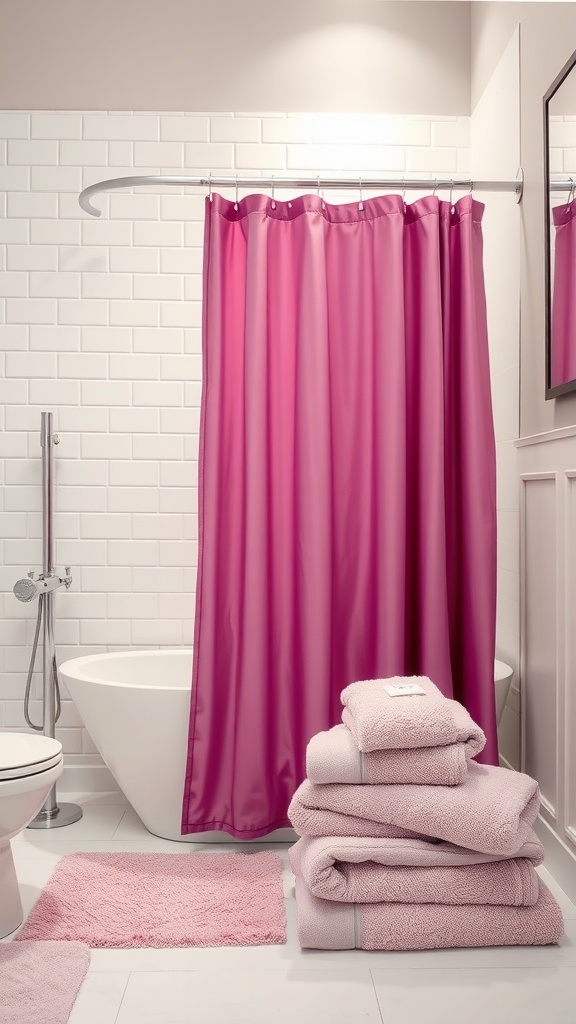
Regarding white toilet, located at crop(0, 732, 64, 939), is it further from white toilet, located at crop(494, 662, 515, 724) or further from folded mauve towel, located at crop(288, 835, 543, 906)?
white toilet, located at crop(494, 662, 515, 724)

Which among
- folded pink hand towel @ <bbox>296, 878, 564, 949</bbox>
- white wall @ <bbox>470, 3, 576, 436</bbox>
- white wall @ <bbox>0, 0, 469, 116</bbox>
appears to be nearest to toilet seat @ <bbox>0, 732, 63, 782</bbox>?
folded pink hand towel @ <bbox>296, 878, 564, 949</bbox>

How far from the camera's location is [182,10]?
335 cm

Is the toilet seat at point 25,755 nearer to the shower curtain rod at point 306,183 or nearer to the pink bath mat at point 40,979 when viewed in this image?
the pink bath mat at point 40,979

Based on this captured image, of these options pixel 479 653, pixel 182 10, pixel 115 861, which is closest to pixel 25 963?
pixel 115 861

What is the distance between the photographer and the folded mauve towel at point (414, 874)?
6.66ft

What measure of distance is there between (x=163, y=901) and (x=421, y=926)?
2.29 feet

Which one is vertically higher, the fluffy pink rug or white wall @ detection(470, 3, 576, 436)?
white wall @ detection(470, 3, 576, 436)

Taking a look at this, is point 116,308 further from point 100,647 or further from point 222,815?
point 222,815

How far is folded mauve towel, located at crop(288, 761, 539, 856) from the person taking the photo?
198cm

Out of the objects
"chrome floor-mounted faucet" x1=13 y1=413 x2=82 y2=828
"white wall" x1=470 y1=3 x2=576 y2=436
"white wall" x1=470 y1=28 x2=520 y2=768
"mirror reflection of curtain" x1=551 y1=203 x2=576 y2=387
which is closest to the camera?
"mirror reflection of curtain" x1=551 y1=203 x2=576 y2=387

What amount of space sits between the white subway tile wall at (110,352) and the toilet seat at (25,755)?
3.22 feet

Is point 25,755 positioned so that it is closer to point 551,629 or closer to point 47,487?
point 47,487

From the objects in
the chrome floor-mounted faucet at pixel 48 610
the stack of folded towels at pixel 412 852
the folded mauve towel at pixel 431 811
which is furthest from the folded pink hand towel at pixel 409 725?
the chrome floor-mounted faucet at pixel 48 610

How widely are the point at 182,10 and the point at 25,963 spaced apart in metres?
3.28
